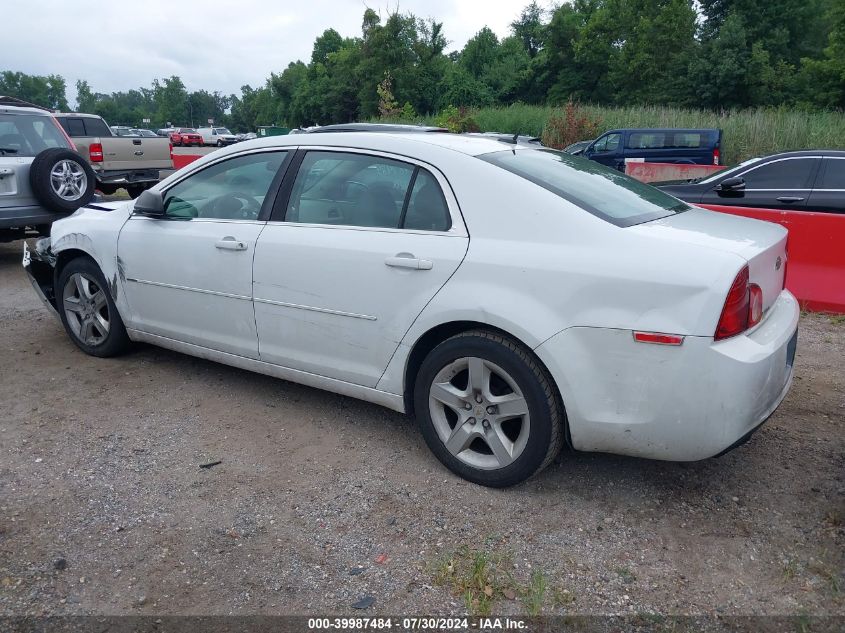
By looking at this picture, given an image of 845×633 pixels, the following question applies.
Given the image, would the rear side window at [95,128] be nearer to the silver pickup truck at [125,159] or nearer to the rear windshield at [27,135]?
the silver pickup truck at [125,159]

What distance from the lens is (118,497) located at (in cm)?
315

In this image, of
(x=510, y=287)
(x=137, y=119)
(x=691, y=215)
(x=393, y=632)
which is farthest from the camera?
(x=137, y=119)

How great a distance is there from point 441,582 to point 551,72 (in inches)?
2325

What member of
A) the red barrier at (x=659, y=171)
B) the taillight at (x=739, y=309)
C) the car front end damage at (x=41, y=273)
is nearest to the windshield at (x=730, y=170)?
the taillight at (x=739, y=309)

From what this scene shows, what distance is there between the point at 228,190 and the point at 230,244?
444mm

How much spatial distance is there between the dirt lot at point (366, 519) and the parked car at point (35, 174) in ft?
14.0

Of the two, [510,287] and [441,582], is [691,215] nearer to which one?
[510,287]

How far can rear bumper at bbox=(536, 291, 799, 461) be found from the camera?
2.60 m

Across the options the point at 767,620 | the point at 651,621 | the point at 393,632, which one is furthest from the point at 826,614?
the point at 393,632

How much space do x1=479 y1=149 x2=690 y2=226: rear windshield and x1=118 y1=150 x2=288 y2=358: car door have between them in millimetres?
1388

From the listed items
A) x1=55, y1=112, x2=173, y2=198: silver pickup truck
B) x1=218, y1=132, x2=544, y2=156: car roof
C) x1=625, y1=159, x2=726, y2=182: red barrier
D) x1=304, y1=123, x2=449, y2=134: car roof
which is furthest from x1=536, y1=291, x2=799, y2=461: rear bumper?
x1=625, y1=159, x2=726, y2=182: red barrier

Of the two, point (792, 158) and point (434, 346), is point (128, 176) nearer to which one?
point (792, 158)

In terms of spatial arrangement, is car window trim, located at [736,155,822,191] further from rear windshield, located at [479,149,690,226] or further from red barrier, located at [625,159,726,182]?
red barrier, located at [625,159,726,182]

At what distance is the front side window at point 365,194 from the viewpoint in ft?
10.9
